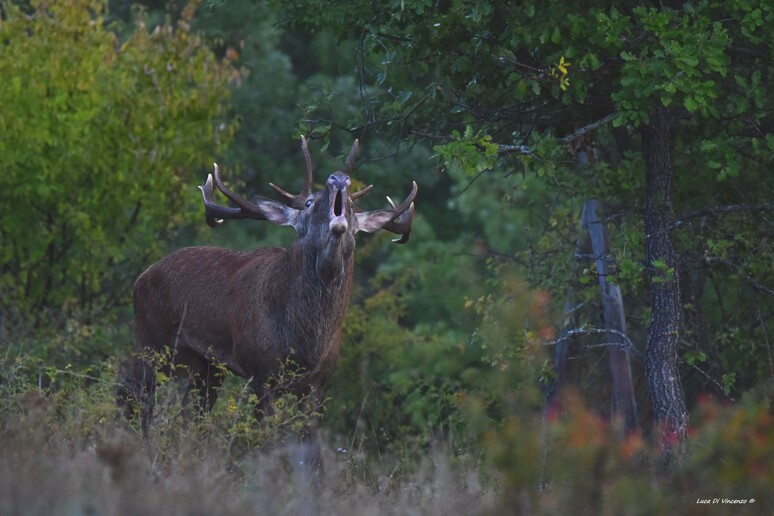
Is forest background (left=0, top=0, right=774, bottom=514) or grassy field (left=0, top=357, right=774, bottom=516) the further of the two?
forest background (left=0, top=0, right=774, bottom=514)

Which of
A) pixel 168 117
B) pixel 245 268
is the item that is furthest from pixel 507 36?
pixel 168 117

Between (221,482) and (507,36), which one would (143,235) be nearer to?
(507,36)

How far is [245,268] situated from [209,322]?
53 cm

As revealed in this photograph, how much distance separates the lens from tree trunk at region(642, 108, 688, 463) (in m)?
9.81

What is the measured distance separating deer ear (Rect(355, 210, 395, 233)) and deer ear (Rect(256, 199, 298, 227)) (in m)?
0.51

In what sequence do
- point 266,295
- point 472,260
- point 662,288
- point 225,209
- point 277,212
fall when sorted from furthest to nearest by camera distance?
point 472,260 < point 225,209 < point 277,212 < point 266,295 < point 662,288

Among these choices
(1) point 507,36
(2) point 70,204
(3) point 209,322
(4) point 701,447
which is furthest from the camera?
(2) point 70,204

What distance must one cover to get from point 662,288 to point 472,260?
10.2m

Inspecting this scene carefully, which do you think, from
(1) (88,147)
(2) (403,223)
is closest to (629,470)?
(2) (403,223)

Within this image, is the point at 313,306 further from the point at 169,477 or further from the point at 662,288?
the point at 169,477

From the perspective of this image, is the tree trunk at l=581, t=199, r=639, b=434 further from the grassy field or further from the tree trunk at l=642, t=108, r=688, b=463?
the grassy field

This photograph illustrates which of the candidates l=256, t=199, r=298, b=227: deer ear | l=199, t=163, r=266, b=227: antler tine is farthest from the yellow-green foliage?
l=199, t=163, r=266, b=227: antler tine

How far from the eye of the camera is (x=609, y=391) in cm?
1458

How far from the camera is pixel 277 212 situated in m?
10.9
